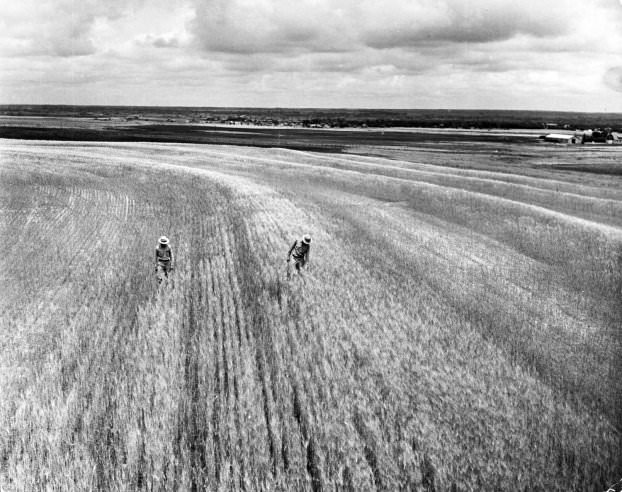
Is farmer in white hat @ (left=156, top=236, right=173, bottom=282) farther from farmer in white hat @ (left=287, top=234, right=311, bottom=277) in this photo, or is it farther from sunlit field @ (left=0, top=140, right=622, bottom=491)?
farmer in white hat @ (left=287, top=234, right=311, bottom=277)

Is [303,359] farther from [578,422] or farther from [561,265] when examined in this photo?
[561,265]

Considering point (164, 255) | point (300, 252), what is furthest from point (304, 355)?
point (164, 255)

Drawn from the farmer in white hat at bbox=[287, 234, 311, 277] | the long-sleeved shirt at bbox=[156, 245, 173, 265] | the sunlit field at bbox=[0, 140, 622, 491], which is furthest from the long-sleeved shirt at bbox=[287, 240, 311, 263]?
the long-sleeved shirt at bbox=[156, 245, 173, 265]

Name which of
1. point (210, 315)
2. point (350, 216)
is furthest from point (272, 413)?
point (350, 216)

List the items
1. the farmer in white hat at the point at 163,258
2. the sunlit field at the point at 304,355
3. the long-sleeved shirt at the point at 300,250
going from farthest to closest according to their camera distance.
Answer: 1. the long-sleeved shirt at the point at 300,250
2. the farmer in white hat at the point at 163,258
3. the sunlit field at the point at 304,355

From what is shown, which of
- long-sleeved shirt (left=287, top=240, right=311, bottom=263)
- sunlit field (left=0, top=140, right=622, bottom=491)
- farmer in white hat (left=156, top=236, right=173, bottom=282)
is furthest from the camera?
long-sleeved shirt (left=287, top=240, right=311, bottom=263)

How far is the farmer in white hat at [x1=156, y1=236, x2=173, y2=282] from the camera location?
1527 centimetres

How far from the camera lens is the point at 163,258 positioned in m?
15.6

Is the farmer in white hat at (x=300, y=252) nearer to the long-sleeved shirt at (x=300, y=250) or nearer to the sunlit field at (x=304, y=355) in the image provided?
the long-sleeved shirt at (x=300, y=250)

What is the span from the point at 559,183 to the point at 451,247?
30552 mm

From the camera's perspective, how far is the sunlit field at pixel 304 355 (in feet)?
26.9

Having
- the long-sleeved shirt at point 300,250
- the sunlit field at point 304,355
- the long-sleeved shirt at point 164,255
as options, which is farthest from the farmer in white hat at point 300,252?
the long-sleeved shirt at point 164,255

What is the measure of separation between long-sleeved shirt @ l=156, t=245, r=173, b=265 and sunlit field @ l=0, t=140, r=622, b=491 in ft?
2.89

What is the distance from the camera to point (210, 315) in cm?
1384
